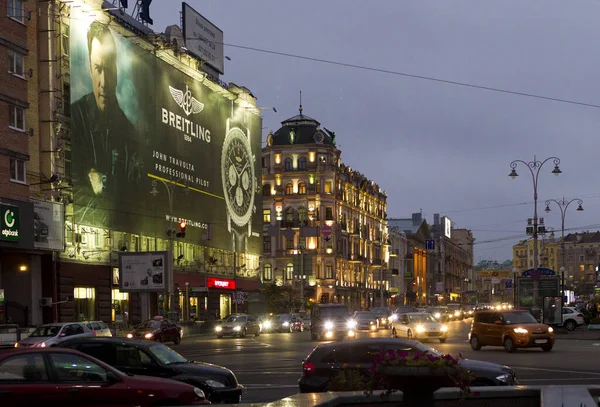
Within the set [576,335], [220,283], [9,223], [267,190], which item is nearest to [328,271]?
[267,190]

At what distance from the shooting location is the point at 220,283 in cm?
8662

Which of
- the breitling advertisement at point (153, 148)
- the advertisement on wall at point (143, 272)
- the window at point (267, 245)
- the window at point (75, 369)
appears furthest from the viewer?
the window at point (267, 245)

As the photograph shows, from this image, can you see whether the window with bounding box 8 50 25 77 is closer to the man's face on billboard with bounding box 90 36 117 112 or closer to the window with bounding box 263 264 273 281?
the man's face on billboard with bounding box 90 36 117 112

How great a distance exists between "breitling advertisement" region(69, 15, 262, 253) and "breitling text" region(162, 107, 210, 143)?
0.08 metres

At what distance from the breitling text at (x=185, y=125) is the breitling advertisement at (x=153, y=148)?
83 millimetres

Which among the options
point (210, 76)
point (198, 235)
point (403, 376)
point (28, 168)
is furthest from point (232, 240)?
point (403, 376)

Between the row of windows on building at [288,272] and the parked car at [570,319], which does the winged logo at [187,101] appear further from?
the row of windows on building at [288,272]

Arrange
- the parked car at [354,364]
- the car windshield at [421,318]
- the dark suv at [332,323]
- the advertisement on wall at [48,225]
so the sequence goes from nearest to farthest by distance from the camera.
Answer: the parked car at [354,364] < the car windshield at [421,318] < the dark suv at [332,323] < the advertisement on wall at [48,225]

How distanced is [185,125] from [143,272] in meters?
21.8

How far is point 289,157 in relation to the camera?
12050cm

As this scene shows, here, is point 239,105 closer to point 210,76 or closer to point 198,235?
point 210,76

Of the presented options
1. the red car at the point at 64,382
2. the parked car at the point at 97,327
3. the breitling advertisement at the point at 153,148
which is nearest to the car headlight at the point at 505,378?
the red car at the point at 64,382

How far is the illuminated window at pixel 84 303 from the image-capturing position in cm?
6059

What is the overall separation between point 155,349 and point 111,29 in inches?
2051
